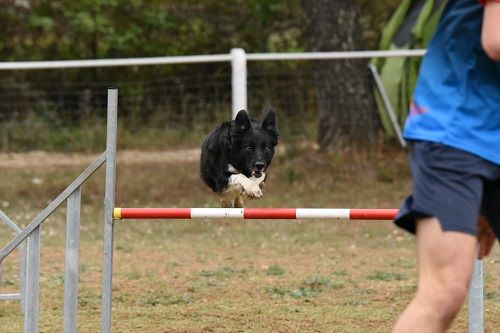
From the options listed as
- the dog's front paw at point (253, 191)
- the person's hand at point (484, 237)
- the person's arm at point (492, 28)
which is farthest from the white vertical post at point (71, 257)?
the person's arm at point (492, 28)

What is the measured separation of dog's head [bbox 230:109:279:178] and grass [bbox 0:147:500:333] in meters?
0.93

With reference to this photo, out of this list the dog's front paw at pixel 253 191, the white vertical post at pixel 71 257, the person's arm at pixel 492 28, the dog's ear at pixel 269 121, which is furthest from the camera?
the dog's ear at pixel 269 121

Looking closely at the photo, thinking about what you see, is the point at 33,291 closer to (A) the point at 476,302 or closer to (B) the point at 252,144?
(B) the point at 252,144

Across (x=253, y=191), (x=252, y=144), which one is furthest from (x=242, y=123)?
(x=253, y=191)

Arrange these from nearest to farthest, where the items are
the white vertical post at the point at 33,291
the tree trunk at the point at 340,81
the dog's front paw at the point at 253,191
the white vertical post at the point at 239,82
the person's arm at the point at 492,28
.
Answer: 1. the person's arm at the point at 492,28
2. the white vertical post at the point at 33,291
3. the dog's front paw at the point at 253,191
4. the white vertical post at the point at 239,82
5. the tree trunk at the point at 340,81

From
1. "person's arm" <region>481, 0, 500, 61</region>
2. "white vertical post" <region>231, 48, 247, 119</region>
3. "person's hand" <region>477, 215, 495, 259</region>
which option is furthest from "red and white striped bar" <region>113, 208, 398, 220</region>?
"white vertical post" <region>231, 48, 247, 119</region>

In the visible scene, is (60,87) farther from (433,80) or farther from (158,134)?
(433,80)

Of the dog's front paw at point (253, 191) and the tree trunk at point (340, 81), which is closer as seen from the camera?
the dog's front paw at point (253, 191)

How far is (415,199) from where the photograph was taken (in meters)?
2.95

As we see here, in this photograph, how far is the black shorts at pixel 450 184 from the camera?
2.88 m

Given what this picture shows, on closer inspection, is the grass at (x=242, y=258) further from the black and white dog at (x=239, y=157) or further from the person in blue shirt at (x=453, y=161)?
the person in blue shirt at (x=453, y=161)

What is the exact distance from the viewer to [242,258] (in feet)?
29.8

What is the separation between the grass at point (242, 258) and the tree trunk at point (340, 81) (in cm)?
28

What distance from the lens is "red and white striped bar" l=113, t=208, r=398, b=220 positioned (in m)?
4.69
